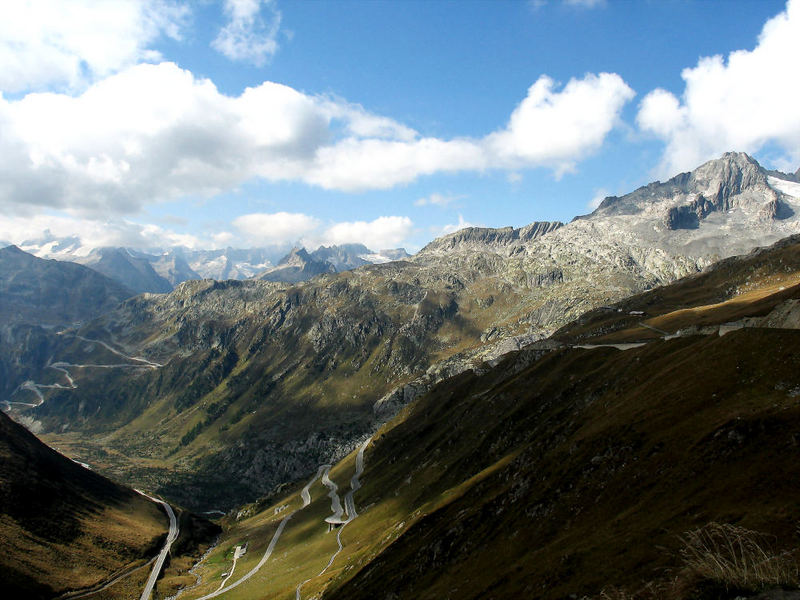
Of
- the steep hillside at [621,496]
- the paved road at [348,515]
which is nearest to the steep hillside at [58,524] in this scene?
the steep hillside at [621,496]

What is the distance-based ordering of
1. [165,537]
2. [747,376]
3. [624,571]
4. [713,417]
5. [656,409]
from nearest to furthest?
[624,571] → [713,417] → [747,376] → [656,409] → [165,537]

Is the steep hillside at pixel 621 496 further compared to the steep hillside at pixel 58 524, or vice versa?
the steep hillside at pixel 58 524

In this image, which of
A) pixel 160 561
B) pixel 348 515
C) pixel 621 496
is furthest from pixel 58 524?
pixel 621 496

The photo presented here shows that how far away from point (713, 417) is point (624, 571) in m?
25.2

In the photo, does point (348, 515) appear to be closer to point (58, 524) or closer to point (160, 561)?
point (160, 561)

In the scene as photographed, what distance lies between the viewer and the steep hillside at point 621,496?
31.7 metres

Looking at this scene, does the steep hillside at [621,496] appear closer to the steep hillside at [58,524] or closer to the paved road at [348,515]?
the paved road at [348,515]

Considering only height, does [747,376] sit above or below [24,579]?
above

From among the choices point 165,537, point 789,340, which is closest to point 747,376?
point 789,340

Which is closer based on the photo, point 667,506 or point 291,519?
point 667,506

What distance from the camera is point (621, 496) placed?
51.7 m

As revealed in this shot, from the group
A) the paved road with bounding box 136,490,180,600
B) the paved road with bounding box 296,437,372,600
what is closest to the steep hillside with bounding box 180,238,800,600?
the paved road with bounding box 296,437,372,600

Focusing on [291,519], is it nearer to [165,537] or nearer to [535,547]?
[165,537]

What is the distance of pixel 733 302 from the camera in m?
150
